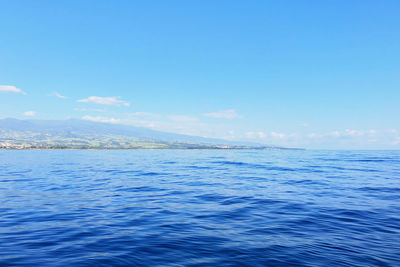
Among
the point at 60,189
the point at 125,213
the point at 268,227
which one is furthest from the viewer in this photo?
the point at 60,189

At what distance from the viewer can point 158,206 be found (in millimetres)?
16953

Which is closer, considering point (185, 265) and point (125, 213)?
point (185, 265)

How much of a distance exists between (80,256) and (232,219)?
330 inches

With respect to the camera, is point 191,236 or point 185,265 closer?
point 185,265

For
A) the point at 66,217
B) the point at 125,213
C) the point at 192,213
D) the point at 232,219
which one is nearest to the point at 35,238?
the point at 66,217

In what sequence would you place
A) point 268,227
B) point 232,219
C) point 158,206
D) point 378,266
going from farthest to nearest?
1. point 158,206
2. point 232,219
3. point 268,227
4. point 378,266

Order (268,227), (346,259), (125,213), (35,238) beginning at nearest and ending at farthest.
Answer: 1. (346,259)
2. (35,238)
3. (268,227)
4. (125,213)

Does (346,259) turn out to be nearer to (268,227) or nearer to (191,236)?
(268,227)

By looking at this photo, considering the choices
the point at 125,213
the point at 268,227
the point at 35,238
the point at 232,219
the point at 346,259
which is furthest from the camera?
the point at 125,213

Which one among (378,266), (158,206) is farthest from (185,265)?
(158,206)

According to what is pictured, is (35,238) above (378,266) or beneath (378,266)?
beneath

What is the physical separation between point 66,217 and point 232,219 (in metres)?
10.2

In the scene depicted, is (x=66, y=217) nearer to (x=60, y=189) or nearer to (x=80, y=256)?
(x=80, y=256)

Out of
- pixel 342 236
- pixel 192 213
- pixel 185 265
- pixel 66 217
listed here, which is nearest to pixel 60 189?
pixel 66 217
